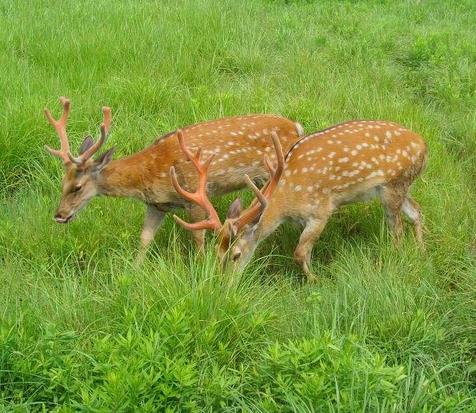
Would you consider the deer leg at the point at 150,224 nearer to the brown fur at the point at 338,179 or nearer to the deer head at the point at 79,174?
the deer head at the point at 79,174

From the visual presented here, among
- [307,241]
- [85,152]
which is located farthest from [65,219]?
Result: [307,241]

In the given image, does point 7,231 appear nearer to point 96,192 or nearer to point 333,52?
point 96,192

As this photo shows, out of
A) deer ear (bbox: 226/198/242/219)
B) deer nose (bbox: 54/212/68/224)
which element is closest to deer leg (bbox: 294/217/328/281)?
deer ear (bbox: 226/198/242/219)

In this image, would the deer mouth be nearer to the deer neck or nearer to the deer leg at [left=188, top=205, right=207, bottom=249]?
the deer neck

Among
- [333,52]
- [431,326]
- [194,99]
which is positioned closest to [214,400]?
[431,326]

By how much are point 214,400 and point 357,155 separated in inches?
90.0

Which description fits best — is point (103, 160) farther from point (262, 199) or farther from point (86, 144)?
point (262, 199)

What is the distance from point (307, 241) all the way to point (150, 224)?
3.63ft

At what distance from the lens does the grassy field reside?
2.90 m

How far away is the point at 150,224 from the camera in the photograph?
489 cm

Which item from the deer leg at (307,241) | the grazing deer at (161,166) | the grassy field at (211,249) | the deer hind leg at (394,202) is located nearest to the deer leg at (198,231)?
the grazing deer at (161,166)

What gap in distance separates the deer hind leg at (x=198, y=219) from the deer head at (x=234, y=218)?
0.31 meters

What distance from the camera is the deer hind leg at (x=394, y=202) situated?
471cm

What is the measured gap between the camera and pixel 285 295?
13.3ft
